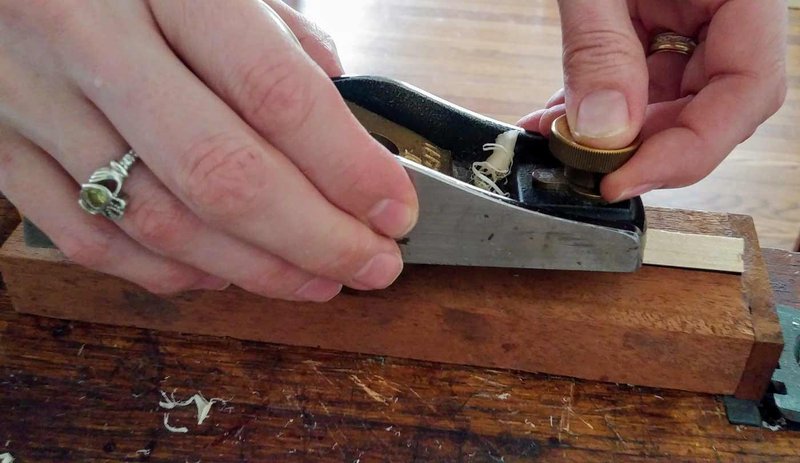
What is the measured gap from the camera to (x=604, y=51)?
2.68 ft

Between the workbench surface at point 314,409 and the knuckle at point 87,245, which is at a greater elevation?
the knuckle at point 87,245

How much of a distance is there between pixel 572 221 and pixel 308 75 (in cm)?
33

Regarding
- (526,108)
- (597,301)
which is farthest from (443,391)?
(526,108)

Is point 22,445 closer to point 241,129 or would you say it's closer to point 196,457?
point 196,457

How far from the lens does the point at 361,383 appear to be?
82 centimetres

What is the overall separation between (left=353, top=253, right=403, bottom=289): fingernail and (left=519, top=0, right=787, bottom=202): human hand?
256 mm

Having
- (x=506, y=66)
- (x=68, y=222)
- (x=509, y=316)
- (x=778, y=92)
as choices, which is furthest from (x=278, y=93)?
(x=506, y=66)

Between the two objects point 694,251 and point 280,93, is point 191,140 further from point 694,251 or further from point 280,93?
point 694,251

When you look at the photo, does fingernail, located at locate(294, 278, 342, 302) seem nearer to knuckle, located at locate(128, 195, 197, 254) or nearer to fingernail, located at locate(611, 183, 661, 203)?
knuckle, located at locate(128, 195, 197, 254)

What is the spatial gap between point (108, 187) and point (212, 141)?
121 mm

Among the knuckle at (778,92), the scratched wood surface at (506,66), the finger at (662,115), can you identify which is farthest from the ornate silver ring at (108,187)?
the scratched wood surface at (506,66)

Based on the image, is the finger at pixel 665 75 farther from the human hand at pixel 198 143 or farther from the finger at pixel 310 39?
the human hand at pixel 198 143

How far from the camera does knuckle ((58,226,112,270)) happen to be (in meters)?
0.71

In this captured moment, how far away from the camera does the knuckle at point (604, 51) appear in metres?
0.81
